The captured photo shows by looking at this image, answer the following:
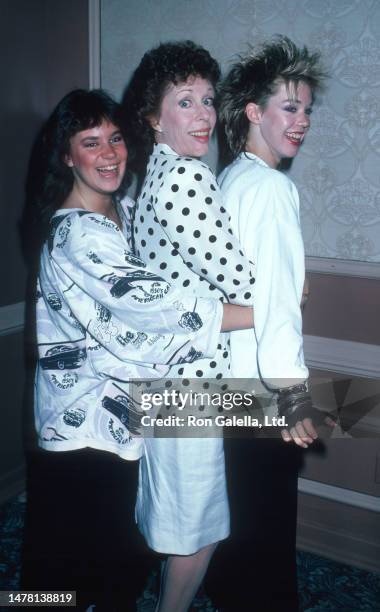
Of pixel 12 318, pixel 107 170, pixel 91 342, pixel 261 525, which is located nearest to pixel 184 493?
pixel 261 525

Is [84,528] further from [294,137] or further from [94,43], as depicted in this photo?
[94,43]

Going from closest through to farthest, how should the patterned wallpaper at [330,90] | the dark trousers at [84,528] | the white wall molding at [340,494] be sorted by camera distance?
the dark trousers at [84,528]
the patterned wallpaper at [330,90]
the white wall molding at [340,494]

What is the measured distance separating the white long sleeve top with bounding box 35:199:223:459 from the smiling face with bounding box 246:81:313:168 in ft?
1.37

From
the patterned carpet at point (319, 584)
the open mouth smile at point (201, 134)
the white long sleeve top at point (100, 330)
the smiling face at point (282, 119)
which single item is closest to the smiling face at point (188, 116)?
the open mouth smile at point (201, 134)

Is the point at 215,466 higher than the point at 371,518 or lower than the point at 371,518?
higher

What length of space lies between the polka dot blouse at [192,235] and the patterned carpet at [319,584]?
991mm

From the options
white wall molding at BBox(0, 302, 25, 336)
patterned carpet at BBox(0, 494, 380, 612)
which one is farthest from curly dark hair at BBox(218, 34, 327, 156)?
patterned carpet at BBox(0, 494, 380, 612)

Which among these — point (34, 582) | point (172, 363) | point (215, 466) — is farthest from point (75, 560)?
point (172, 363)

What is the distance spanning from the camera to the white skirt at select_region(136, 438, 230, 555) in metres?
1.36

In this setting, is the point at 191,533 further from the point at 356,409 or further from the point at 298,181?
the point at 298,181

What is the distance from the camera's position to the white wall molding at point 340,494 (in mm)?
1997

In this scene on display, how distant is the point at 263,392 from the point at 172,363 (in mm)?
240

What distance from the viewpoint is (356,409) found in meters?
2.00

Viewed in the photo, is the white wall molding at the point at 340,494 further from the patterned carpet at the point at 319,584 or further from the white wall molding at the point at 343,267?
the white wall molding at the point at 343,267
